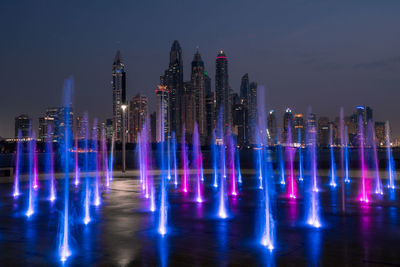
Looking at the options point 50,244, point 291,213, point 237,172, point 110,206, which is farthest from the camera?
point 237,172

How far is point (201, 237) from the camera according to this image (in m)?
8.06

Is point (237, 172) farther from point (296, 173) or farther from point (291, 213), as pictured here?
point (291, 213)

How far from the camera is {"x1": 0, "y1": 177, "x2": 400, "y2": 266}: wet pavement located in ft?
21.1

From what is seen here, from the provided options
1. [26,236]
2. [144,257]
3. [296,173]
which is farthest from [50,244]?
[296,173]

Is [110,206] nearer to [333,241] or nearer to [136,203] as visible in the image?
[136,203]

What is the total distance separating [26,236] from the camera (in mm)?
8219

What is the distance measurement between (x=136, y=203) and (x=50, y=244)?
5677mm

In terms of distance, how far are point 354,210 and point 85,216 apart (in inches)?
303

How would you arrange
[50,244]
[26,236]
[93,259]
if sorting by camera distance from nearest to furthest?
[93,259]
[50,244]
[26,236]

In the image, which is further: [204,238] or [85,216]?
[85,216]

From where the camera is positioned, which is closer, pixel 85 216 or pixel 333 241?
pixel 333 241

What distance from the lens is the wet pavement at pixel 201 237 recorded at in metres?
6.42

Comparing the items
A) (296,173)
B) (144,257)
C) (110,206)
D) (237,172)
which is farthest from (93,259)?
(296,173)

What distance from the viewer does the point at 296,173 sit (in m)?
27.9
